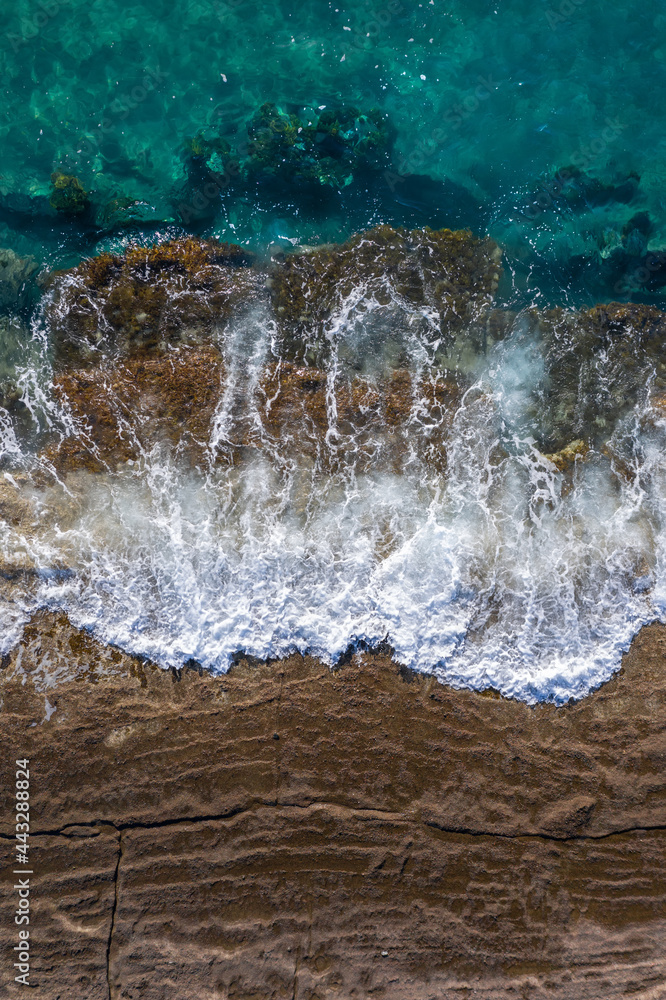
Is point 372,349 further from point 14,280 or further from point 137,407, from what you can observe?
point 14,280

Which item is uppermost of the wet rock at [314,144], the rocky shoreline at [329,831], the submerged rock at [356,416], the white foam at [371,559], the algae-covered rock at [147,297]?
the wet rock at [314,144]

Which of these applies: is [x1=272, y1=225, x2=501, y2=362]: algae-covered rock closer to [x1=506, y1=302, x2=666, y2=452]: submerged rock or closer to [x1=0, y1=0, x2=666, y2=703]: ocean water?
[x1=0, y1=0, x2=666, y2=703]: ocean water

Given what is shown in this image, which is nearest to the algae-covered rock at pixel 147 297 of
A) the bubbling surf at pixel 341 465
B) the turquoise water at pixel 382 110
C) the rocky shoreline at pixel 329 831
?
the bubbling surf at pixel 341 465

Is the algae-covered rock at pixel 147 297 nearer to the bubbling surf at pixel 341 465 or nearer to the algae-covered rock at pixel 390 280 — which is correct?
the bubbling surf at pixel 341 465

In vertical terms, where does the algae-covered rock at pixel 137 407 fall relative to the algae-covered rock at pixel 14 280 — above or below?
below

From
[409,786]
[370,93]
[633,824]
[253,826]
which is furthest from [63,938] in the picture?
[370,93]

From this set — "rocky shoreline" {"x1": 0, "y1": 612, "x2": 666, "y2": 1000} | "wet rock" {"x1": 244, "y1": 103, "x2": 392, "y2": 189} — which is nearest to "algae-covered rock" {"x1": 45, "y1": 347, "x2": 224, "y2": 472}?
"rocky shoreline" {"x1": 0, "y1": 612, "x2": 666, "y2": 1000}

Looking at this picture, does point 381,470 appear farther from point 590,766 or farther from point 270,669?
point 590,766
